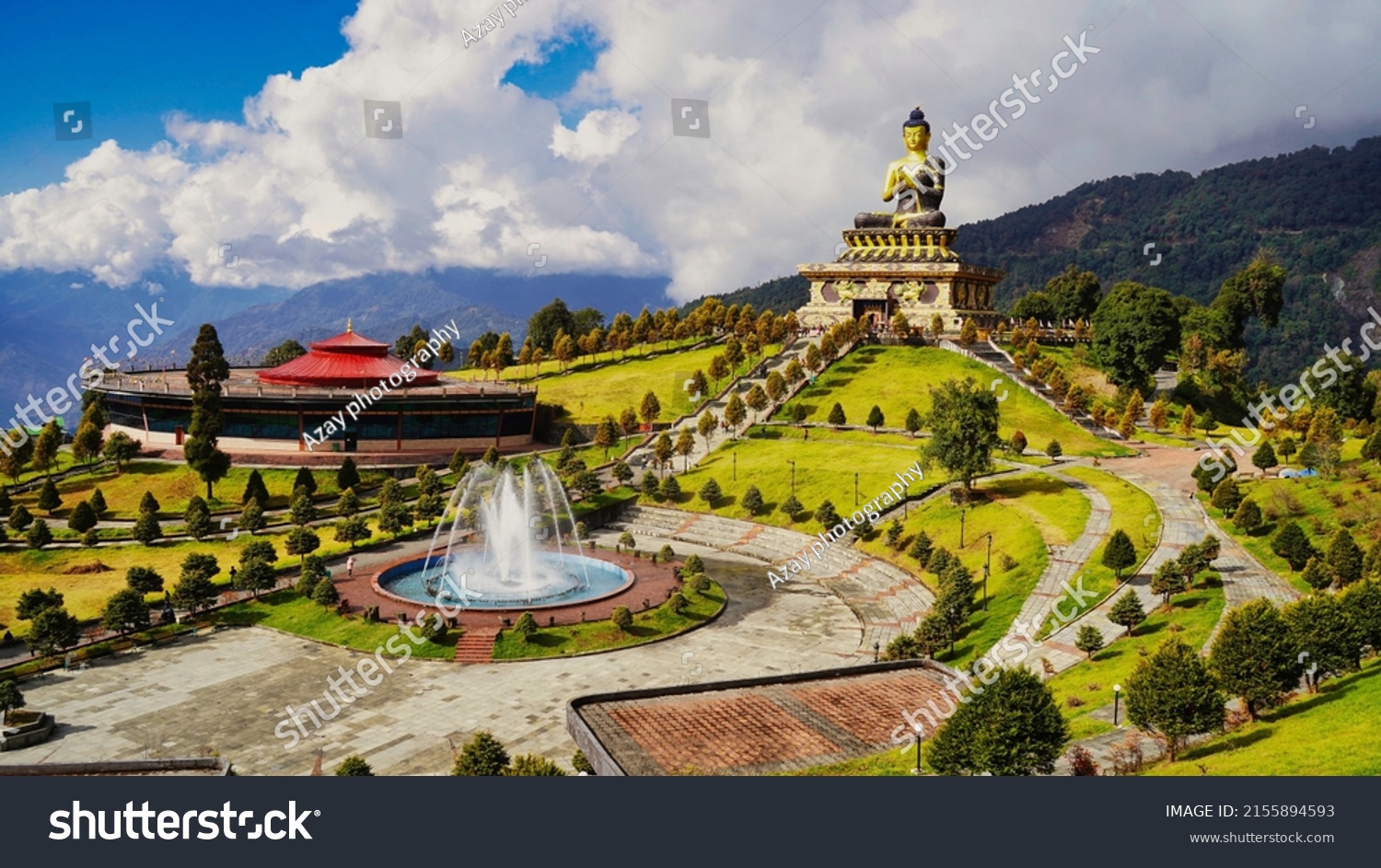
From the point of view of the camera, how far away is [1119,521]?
46.1 m

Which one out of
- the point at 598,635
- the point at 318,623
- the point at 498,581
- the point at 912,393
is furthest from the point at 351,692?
the point at 912,393

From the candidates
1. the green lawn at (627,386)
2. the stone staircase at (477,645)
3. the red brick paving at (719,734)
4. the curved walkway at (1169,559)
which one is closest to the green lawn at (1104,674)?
the curved walkway at (1169,559)

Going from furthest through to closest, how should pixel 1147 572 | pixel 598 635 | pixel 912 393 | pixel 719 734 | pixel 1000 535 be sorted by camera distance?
pixel 912 393 < pixel 1000 535 < pixel 1147 572 < pixel 598 635 < pixel 719 734

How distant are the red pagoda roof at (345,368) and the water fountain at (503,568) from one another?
24.2m

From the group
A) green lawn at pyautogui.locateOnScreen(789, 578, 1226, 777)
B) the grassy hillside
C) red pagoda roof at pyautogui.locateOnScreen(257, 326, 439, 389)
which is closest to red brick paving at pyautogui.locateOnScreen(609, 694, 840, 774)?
green lawn at pyautogui.locateOnScreen(789, 578, 1226, 777)

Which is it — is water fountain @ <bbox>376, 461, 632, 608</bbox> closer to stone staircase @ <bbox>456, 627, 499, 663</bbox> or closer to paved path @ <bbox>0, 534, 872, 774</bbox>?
stone staircase @ <bbox>456, 627, 499, 663</bbox>

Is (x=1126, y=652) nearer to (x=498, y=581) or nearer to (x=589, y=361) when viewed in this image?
(x=498, y=581)

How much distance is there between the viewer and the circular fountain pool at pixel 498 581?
42469mm

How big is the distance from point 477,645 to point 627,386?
51611 mm

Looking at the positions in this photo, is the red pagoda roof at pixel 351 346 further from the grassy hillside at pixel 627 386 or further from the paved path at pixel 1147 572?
the paved path at pixel 1147 572

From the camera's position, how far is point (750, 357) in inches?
3578

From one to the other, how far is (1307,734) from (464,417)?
61.6 m

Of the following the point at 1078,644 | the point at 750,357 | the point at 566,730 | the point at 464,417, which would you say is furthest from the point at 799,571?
the point at 750,357

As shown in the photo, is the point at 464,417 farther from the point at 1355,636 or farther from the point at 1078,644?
the point at 1355,636
